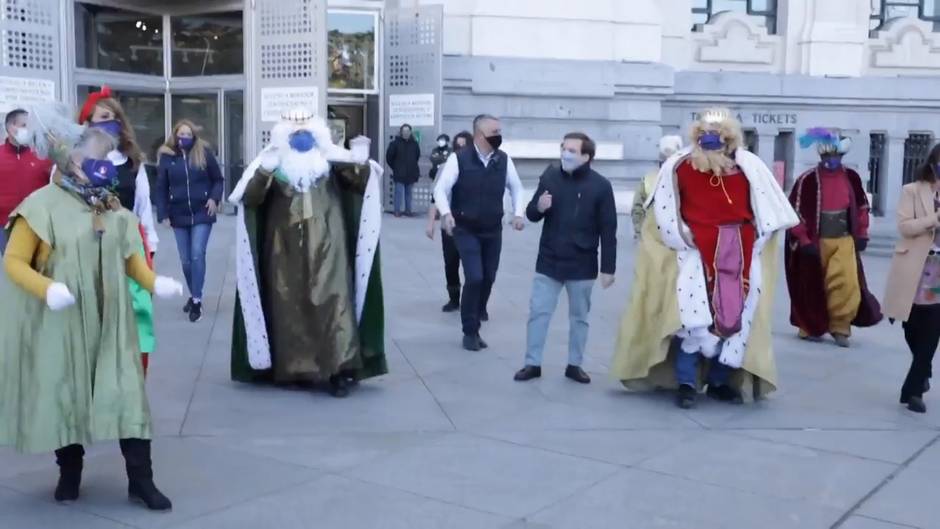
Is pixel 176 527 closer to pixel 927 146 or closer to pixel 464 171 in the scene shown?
pixel 464 171

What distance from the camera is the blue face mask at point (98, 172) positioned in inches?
186

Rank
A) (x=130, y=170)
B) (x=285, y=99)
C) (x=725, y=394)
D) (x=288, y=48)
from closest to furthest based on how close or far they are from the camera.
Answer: (x=725, y=394), (x=130, y=170), (x=288, y=48), (x=285, y=99)

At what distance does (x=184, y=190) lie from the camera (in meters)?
9.30

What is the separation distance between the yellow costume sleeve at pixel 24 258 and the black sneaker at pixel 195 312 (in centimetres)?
474

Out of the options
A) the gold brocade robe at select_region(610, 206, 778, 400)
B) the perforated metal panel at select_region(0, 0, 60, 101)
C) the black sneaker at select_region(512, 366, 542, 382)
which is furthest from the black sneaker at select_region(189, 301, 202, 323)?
the perforated metal panel at select_region(0, 0, 60, 101)

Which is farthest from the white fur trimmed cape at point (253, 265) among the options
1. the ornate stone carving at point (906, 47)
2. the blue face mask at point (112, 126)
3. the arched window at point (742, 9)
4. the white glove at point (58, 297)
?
the ornate stone carving at point (906, 47)

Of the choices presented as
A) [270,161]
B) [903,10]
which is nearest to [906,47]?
[903,10]

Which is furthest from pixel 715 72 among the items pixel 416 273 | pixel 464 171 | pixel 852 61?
pixel 464 171

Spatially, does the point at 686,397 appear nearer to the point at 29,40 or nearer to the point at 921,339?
the point at 921,339

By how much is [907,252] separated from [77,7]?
1580 centimetres

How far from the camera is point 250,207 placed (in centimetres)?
683

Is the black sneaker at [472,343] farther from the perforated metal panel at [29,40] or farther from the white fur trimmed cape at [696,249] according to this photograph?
the perforated metal panel at [29,40]

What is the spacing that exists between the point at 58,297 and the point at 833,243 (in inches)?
269

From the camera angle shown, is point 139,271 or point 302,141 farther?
point 302,141
